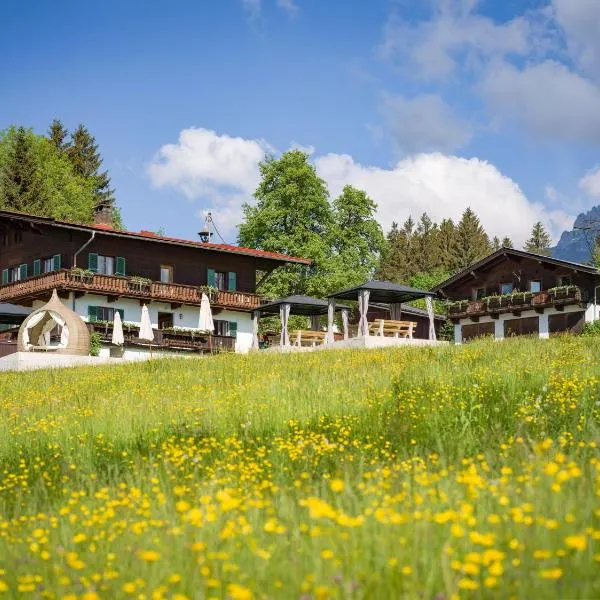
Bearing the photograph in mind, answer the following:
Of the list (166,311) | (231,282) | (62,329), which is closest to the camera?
(62,329)

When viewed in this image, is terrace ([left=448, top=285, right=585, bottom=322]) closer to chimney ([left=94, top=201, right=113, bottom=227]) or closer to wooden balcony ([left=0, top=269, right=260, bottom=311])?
wooden balcony ([left=0, top=269, right=260, bottom=311])

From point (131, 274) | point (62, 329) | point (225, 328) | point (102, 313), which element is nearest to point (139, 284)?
point (131, 274)

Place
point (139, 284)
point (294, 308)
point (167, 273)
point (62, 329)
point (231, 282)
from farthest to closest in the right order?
1. point (231, 282)
2. point (167, 273)
3. point (139, 284)
4. point (294, 308)
5. point (62, 329)

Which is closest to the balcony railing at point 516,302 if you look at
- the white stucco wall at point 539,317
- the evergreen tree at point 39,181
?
the white stucco wall at point 539,317

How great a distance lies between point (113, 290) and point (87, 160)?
3222cm

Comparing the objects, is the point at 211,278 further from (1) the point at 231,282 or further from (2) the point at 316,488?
(2) the point at 316,488

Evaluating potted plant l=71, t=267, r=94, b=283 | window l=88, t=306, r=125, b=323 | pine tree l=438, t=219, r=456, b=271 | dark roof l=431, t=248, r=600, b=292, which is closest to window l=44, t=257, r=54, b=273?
potted plant l=71, t=267, r=94, b=283

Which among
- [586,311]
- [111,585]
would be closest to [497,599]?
[111,585]

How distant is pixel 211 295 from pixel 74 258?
7991mm

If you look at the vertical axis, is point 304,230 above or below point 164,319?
above

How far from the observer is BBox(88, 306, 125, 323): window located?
39.9 m

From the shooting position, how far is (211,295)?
43.8 metres

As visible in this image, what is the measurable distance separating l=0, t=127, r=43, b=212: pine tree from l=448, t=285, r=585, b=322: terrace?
30.5 meters

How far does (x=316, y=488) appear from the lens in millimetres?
4910
